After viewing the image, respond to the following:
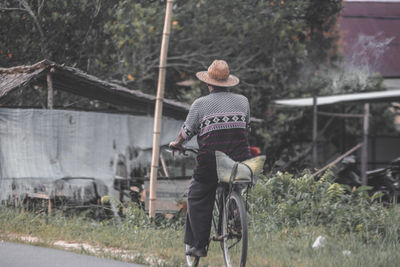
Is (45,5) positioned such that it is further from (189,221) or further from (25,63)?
(189,221)

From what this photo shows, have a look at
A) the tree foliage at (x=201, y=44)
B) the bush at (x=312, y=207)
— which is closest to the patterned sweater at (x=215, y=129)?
the bush at (x=312, y=207)

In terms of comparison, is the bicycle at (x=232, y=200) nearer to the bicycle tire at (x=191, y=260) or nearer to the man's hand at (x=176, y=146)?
the bicycle tire at (x=191, y=260)

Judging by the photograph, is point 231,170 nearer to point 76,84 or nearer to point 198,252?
point 198,252

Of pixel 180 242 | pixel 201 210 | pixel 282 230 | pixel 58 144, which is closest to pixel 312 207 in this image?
pixel 282 230

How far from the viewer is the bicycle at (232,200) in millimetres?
4984

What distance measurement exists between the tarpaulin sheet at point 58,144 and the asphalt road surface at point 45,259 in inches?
131

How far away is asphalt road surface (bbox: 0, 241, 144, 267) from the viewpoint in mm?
5634

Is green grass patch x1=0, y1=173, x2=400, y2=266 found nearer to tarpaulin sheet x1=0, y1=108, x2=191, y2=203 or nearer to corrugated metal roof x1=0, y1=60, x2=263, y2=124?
tarpaulin sheet x1=0, y1=108, x2=191, y2=203

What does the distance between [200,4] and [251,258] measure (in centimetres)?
918

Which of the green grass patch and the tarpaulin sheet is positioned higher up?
the tarpaulin sheet

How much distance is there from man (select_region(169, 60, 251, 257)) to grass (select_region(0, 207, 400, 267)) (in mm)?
586

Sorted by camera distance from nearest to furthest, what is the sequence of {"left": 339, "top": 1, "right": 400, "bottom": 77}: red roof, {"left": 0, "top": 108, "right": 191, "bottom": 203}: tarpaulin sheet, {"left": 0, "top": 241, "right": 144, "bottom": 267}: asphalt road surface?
1. {"left": 0, "top": 241, "right": 144, "bottom": 267}: asphalt road surface
2. {"left": 0, "top": 108, "right": 191, "bottom": 203}: tarpaulin sheet
3. {"left": 339, "top": 1, "right": 400, "bottom": 77}: red roof

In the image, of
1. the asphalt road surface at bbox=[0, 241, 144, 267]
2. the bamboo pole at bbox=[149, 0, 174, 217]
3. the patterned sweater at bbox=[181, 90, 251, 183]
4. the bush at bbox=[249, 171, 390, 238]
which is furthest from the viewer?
the bamboo pole at bbox=[149, 0, 174, 217]

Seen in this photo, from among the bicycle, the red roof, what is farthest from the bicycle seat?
the red roof
